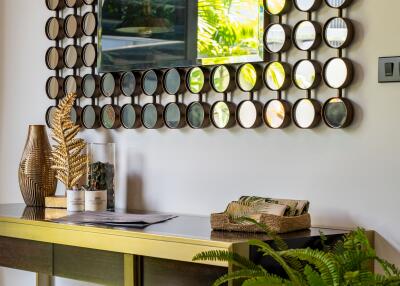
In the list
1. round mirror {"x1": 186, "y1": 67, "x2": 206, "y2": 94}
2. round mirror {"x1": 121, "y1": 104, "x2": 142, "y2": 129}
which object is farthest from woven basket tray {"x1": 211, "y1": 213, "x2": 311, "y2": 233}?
round mirror {"x1": 121, "y1": 104, "x2": 142, "y2": 129}

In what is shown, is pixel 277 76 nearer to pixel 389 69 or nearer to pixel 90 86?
pixel 389 69

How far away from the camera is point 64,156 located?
3254 mm

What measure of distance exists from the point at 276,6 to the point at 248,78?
0.27 metres

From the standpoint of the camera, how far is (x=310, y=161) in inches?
105

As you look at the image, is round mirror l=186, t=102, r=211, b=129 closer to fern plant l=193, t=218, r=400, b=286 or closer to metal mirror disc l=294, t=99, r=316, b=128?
metal mirror disc l=294, t=99, r=316, b=128

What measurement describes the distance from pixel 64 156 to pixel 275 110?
971mm

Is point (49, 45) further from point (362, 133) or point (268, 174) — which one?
point (362, 133)

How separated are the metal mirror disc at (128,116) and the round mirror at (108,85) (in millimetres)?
104

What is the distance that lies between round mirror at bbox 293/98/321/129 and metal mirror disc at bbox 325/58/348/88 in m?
0.09

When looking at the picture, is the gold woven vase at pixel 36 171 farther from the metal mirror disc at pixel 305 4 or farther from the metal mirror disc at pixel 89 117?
the metal mirror disc at pixel 305 4

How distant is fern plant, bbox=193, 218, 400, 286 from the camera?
1.88m

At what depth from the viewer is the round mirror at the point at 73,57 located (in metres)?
3.48

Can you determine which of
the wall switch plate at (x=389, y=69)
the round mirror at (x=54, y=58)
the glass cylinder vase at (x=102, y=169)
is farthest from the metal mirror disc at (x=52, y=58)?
the wall switch plate at (x=389, y=69)

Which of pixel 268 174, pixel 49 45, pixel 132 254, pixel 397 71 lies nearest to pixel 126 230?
pixel 132 254
